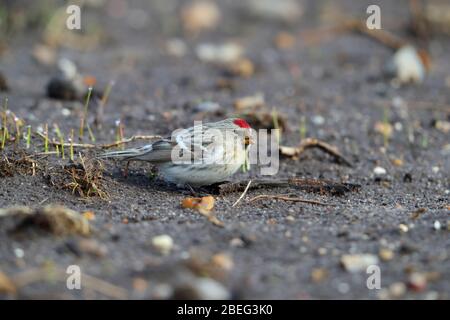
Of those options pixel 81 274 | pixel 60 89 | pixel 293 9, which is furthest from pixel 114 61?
pixel 81 274

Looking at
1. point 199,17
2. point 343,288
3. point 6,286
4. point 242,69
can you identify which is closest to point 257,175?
point 343,288

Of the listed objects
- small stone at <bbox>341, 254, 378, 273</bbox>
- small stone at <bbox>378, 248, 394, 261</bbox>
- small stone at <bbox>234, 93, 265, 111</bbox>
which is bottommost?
small stone at <bbox>341, 254, 378, 273</bbox>

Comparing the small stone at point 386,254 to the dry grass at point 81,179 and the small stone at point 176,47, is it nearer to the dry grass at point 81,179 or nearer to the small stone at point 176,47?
the dry grass at point 81,179

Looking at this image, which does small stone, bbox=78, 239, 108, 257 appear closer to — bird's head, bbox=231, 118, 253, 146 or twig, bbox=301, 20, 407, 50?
bird's head, bbox=231, 118, 253, 146

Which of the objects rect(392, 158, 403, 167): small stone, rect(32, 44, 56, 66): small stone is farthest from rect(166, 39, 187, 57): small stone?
rect(392, 158, 403, 167): small stone

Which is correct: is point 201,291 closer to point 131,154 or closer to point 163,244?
point 163,244

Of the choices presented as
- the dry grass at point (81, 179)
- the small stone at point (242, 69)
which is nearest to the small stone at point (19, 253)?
the dry grass at point (81, 179)

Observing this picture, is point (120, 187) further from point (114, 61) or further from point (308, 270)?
point (114, 61)
